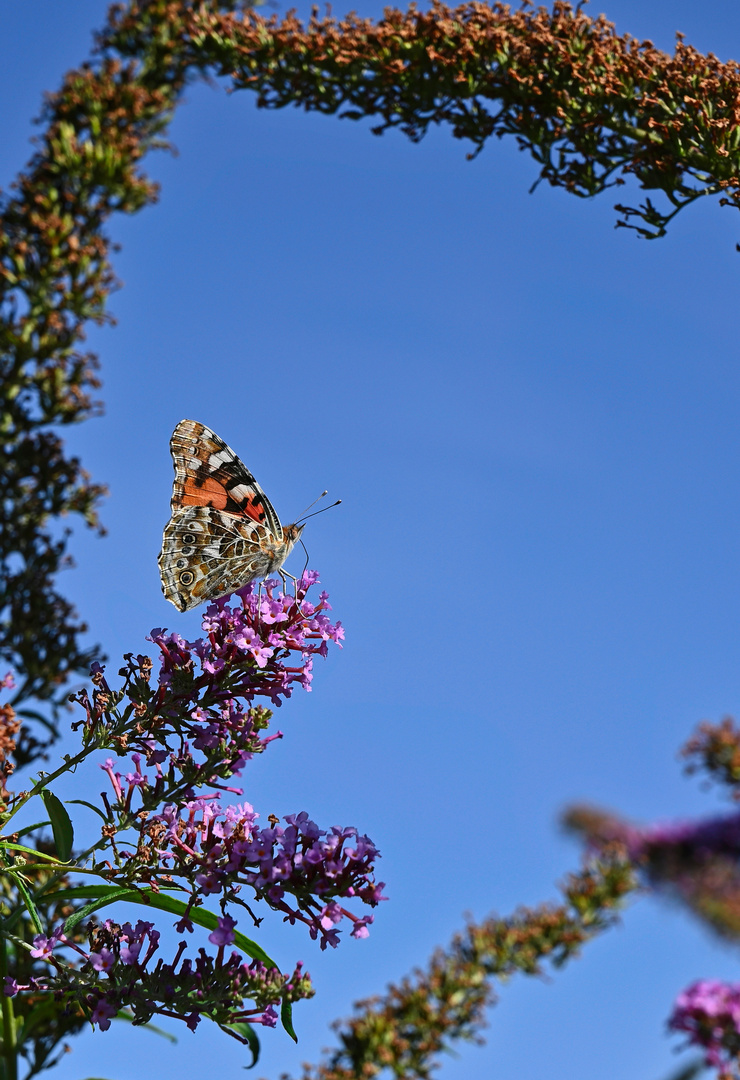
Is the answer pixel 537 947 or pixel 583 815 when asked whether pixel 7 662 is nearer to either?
pixel 537 947

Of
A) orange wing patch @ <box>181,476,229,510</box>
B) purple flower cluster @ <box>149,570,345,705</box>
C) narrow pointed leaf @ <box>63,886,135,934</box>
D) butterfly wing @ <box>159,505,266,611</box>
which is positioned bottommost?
narrow pointed leaf @ <box>63,886,135,934</box>

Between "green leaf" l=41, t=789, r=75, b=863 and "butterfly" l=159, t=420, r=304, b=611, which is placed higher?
"butterfly" l=159, t=420, r=304, b=611

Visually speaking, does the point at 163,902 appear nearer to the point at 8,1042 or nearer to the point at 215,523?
the point at 8,1042

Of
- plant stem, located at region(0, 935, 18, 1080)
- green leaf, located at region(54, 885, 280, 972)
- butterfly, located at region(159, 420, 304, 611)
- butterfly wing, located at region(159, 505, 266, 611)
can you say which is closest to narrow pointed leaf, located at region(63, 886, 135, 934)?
green leaf, located at region(54, 885, 280, 972)

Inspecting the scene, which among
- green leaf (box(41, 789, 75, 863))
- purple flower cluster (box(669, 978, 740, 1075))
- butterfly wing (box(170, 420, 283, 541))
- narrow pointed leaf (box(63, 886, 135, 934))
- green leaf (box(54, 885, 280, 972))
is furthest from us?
purple flower cluster (box(669, 978, 740, 1075))

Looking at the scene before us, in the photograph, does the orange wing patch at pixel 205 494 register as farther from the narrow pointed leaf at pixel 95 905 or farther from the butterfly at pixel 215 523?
the narrow pointed leaf at pixel 95 905

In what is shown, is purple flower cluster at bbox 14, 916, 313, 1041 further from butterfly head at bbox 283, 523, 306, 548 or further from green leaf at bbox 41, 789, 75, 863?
butterfly head at bbox 283, 523, 306, 548

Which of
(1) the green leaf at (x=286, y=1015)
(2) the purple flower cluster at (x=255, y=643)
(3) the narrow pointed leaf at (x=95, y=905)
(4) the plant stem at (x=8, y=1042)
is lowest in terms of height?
(1) the green leaf at (x=286, y=1015)

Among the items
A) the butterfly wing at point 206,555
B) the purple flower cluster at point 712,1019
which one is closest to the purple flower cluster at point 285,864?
the butterfly wing at point 206,555
